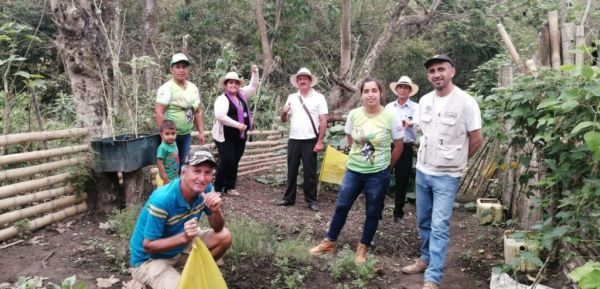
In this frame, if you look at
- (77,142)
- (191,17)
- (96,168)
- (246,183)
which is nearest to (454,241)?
(246,183)

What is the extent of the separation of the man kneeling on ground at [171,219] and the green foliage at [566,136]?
184 cm

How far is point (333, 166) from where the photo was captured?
559 cm

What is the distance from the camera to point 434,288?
3.32 m

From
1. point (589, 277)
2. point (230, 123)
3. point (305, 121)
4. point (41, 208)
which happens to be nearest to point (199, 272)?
point (589, 277)

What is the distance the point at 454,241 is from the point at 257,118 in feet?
18.1

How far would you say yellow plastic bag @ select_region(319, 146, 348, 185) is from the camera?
5570mm

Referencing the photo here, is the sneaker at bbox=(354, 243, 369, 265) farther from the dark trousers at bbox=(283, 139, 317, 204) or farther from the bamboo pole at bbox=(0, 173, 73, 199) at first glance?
the bamboo pole at bbox=(0, 173, 73, 199)

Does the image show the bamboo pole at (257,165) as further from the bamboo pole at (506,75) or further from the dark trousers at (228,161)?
the bamboo pole at (506,75)

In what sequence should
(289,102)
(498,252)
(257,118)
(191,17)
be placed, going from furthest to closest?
(191,17) < (257,118) < (289,102) < (498,252)

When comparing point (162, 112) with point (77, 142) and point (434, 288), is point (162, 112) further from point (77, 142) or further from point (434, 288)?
point (434, 288)

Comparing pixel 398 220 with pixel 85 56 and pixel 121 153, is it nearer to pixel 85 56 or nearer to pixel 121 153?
pixel 121 153

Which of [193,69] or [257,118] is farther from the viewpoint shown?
[193,69]

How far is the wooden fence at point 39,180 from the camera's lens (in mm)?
4094

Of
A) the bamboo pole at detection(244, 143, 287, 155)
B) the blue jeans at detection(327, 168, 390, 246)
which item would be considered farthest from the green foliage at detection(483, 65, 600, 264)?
the bamboo pole at detection(244, 143, 287, 155)
